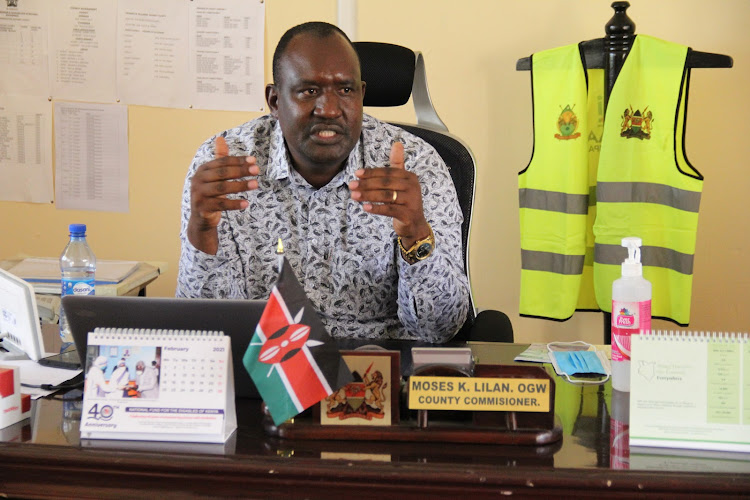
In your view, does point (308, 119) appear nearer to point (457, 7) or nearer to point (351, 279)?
point (351, 279)

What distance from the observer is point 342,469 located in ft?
3.56

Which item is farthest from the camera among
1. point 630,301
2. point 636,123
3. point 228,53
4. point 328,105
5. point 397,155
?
point 228,53

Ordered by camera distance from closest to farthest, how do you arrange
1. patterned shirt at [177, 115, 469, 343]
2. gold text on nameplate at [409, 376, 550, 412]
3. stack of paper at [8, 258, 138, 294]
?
gold text on nameplate at [409, 376, 550, 412], patterned shirt at [177, 115, 469, 343], stack of paper at [8, 258, 138, 294]

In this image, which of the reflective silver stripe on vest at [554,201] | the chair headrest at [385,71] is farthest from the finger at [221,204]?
the reflective silver stripe on vest at [554,201]

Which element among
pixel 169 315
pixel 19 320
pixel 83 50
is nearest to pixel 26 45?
pixel 83 50

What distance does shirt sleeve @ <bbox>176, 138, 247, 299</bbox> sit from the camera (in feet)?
6.04

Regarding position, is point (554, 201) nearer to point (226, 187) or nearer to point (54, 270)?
point (226, 187)

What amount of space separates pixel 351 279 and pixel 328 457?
2.75 ft

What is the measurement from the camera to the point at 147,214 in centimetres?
336

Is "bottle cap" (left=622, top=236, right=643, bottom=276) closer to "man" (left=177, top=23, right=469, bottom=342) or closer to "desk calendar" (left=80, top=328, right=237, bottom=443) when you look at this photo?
"man" (left=177, top=23, right=469, bottom=342)

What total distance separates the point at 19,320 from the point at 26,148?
2016mm

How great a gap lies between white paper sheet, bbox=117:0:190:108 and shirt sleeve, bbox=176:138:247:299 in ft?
4.94

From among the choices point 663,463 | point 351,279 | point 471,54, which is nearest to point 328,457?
point 663,463

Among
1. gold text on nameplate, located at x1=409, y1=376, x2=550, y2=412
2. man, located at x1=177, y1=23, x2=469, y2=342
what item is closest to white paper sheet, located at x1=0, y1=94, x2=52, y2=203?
man, located at x1=177, y1=23, x2=469, y2=342
